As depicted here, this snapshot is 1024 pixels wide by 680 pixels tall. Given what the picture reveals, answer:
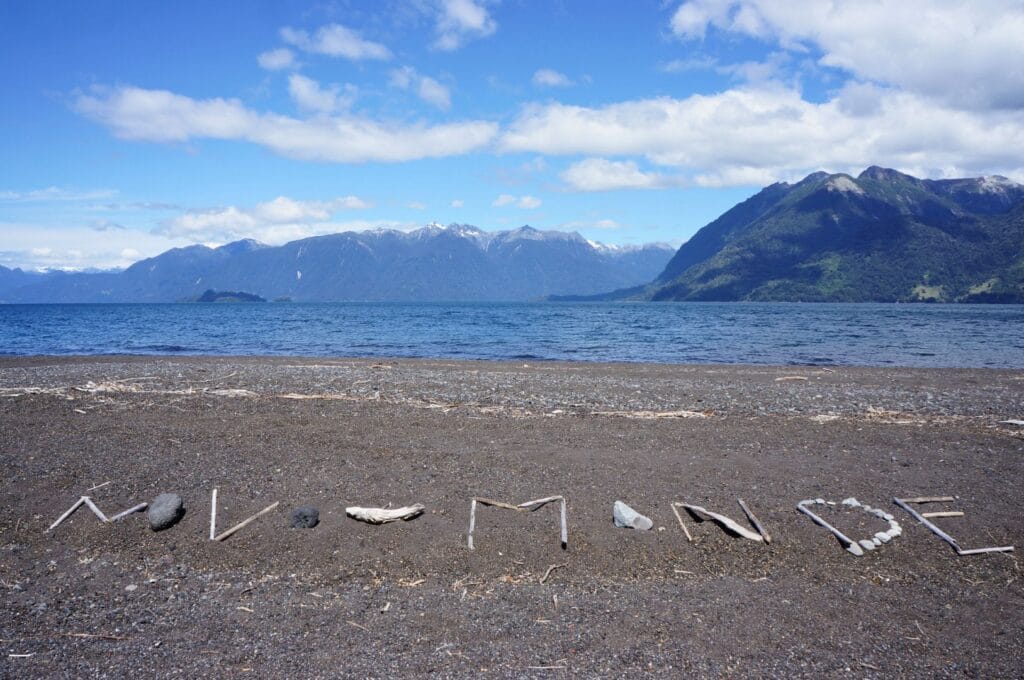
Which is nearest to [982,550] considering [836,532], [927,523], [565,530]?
[927,523]

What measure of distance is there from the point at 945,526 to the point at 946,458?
3685 millimetres

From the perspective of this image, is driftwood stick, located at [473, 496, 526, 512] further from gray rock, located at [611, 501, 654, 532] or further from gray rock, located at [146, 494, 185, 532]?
gray rock, located at [146, 494, 185, 532]

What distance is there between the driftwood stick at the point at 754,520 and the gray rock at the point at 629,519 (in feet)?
6.01

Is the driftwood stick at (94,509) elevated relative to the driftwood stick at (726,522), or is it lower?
elevated

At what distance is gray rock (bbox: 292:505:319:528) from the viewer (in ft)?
35.7

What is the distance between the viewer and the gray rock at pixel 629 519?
1081 centimetres

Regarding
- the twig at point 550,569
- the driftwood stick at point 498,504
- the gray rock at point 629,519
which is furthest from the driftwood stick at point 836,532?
the driftwood stick at point 498,504

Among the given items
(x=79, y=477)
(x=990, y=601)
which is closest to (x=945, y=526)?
(x=990, y=601)

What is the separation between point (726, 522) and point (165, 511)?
10352 millimetres

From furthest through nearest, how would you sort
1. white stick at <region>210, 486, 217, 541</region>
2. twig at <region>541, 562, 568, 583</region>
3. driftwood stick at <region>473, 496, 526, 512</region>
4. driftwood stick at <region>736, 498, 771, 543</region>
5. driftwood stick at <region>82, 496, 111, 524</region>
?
driftwood stick at <region>473, 496, 526, 512</region> < driftwood stick at <region>82, 496, 111, 524</region> < white stick at <region>210, 486, 217, 541</region> < driftwood stick at <region>736, 498, 771, 543</region> < twig at <region>541, 562, 568, 583</region>

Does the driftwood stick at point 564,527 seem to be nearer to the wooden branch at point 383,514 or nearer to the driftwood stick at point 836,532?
the wooden branch at point 383,514

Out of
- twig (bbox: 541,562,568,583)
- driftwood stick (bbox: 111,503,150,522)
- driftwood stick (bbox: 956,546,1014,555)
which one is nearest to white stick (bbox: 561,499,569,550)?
twig (bbox: 541,562,568,583)

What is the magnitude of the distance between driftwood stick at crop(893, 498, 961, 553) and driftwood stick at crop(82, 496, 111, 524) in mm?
15030

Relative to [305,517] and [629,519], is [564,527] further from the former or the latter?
[305,517]
